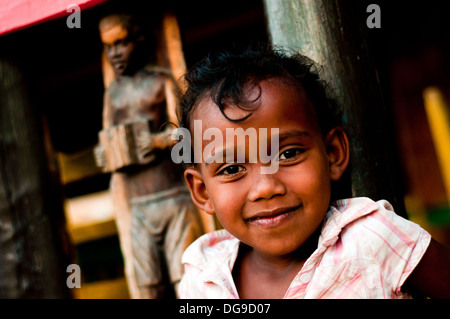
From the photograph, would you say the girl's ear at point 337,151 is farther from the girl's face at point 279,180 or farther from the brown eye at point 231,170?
the brown eye at point 231,170

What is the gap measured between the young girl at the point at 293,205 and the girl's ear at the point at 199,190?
0.03 meters

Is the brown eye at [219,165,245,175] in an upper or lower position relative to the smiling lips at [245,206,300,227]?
upper

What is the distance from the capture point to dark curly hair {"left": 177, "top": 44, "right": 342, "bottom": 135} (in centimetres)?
114

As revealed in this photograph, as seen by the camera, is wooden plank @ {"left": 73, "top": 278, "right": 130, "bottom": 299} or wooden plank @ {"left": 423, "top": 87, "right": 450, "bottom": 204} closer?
wooden plank @ {"left": 73, "top": 278, "right": 130, "bottom": 299}

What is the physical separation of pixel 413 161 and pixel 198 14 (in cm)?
246

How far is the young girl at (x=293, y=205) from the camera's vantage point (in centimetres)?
102

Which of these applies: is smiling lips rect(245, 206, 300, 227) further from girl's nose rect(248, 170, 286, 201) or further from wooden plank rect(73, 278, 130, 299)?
wooden plank rect(73, 278, 130, 299)

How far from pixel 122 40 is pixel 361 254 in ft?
4.84

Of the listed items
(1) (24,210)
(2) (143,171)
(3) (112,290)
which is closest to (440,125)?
(2) (143,171)

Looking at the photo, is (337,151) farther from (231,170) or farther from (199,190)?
(199,190)

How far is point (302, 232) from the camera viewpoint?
1107 mm

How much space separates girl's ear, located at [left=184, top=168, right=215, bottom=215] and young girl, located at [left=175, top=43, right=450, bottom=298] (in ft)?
0.11

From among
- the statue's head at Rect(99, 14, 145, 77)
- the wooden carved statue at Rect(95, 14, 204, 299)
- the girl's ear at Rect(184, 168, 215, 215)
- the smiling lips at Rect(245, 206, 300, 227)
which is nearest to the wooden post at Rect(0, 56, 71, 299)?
the wooden carved statue at Rect(95, 14, 204, 299)

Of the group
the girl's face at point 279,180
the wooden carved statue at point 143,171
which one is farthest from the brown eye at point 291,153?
the wooden carved statue at point 143,171
